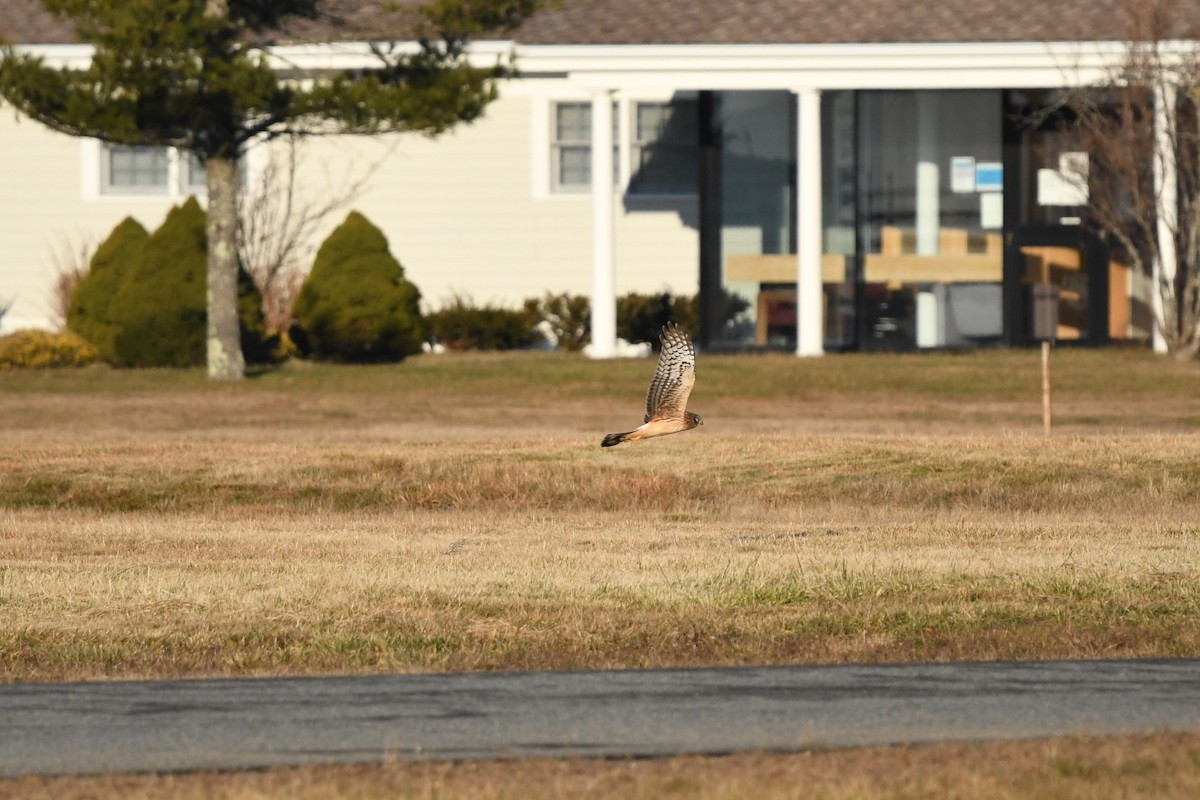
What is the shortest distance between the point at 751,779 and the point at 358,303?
22.2 meters

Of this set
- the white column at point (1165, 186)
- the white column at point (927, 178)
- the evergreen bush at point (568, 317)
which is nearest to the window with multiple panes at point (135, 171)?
the evergreen bush at point (568, 317)

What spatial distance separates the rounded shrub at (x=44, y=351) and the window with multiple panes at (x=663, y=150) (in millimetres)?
8226

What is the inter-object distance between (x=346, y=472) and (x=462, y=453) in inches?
43.7

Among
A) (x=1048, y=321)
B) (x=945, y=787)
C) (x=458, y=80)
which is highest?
(x=458, y=80)

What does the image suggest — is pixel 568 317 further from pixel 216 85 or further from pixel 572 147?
pixel 216 85

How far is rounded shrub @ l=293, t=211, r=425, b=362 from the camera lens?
28.3 m

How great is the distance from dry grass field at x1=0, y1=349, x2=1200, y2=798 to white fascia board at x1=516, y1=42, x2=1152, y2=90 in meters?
3.60

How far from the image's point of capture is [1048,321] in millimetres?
20812

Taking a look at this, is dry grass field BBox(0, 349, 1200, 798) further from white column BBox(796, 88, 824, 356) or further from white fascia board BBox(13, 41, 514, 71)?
white fascia board BBox(13, 41, 514, 71)

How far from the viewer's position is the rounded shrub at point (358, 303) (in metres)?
28.3

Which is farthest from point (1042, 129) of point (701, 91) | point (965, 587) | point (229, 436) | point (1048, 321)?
point (965, 587)

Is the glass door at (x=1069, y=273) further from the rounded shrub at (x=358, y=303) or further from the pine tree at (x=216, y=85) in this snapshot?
the pine tree at (x=216, y=85)

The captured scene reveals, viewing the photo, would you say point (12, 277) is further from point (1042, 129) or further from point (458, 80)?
point (1042, 129)

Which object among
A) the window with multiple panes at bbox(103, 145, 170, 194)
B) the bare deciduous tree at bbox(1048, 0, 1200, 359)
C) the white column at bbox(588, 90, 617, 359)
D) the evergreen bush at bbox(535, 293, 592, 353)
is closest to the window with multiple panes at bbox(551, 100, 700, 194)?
the evergreen bush at bbox(535, 293, 592, 353)
